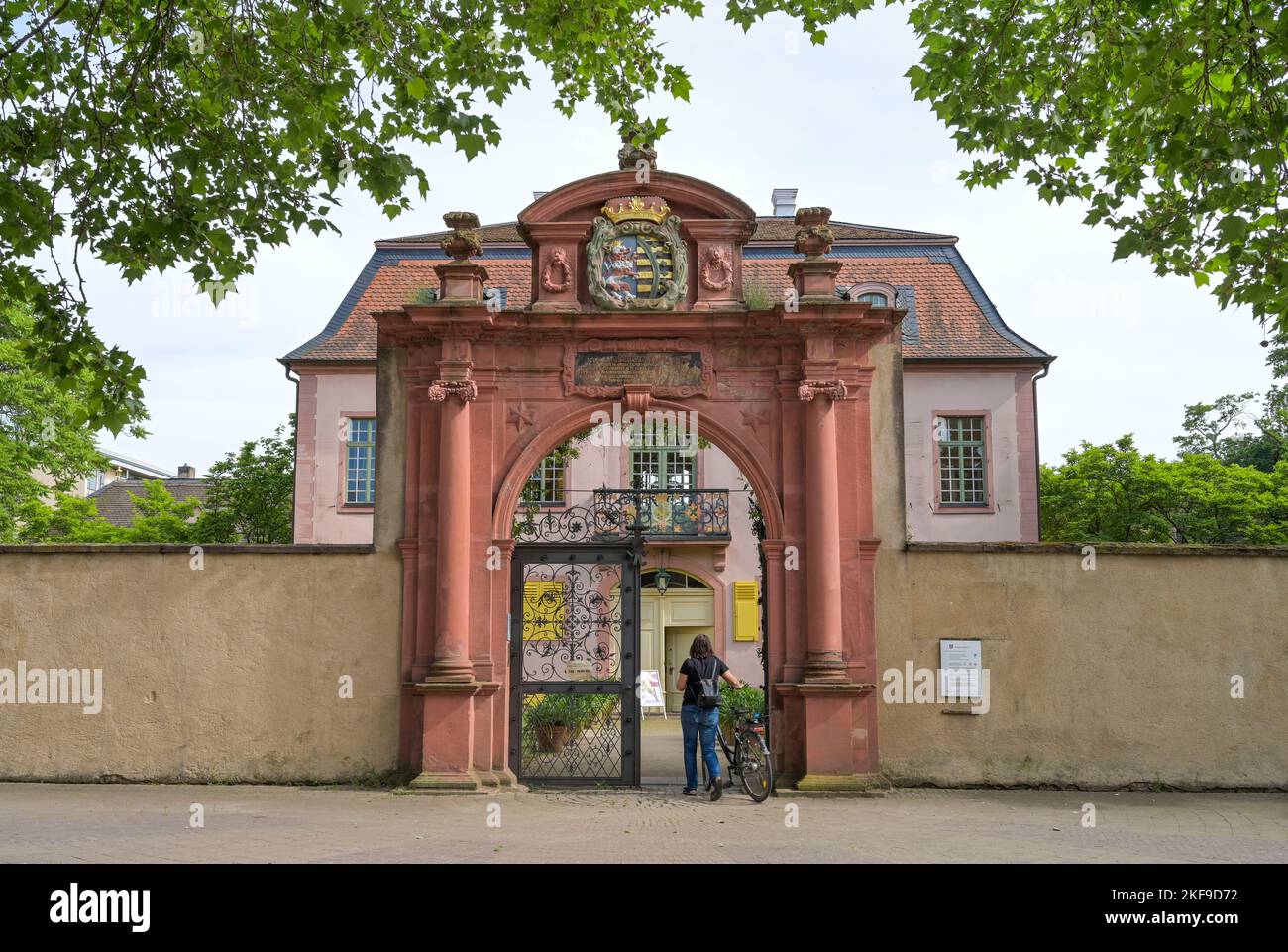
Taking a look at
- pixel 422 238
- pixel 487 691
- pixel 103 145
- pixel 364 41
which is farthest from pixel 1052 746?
pixel 422 238

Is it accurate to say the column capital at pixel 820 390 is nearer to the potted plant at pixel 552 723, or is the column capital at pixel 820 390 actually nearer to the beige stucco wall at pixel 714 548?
the potted plant at pixel 552 723

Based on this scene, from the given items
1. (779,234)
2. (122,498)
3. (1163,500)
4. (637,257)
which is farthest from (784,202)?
(122,498)

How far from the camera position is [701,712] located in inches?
→ 495

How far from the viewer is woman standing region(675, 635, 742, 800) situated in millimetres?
12391

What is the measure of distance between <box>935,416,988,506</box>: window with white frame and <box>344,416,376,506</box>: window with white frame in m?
12.9

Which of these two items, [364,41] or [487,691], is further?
[487,691]

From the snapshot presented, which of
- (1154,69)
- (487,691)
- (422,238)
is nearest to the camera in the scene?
(1154,69)

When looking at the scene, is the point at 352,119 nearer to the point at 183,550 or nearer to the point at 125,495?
the point at 183,550

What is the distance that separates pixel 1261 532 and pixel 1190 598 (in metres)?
18.3

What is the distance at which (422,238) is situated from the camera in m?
27.2

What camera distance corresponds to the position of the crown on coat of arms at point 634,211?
1356cm

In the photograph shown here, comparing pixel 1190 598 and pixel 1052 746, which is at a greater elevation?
pixel 1190 598

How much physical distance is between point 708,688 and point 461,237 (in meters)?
5.61

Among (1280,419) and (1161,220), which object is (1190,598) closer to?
(1161,220)
